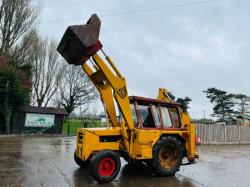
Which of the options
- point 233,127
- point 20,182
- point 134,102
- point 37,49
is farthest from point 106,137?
point 37,49

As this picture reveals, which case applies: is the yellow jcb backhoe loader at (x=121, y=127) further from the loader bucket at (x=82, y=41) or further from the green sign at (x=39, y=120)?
the green sign at (x=39, y=120)

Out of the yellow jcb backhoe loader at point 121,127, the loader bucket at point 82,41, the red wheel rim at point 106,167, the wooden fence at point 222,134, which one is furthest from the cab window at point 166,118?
the wooden fence at point 222,134

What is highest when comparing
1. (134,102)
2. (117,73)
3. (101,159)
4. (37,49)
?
(37,49)

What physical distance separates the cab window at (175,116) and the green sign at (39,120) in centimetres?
2412

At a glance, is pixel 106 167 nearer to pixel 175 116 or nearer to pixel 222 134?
pixel 175 116

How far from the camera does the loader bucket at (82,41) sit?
8023 millimetres

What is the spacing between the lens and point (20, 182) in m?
7.59

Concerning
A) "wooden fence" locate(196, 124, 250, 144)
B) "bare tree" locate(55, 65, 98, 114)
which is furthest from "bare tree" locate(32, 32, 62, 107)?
"wooden fence" locate(196, 124, 250, 144)

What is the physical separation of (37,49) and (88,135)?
116 feet

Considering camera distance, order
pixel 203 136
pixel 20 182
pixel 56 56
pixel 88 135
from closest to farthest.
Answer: pixel 20 182 < pixel 88 135 < pixel 203 136 < pixel 56 56

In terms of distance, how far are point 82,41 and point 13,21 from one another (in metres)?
25.8

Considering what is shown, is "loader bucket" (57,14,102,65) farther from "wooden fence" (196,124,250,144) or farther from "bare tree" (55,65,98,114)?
"bare tree" (55,65,98,114)

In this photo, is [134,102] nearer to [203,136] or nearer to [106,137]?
[106,137]

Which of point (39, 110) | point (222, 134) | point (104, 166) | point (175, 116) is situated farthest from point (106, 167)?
point (39, 110)
